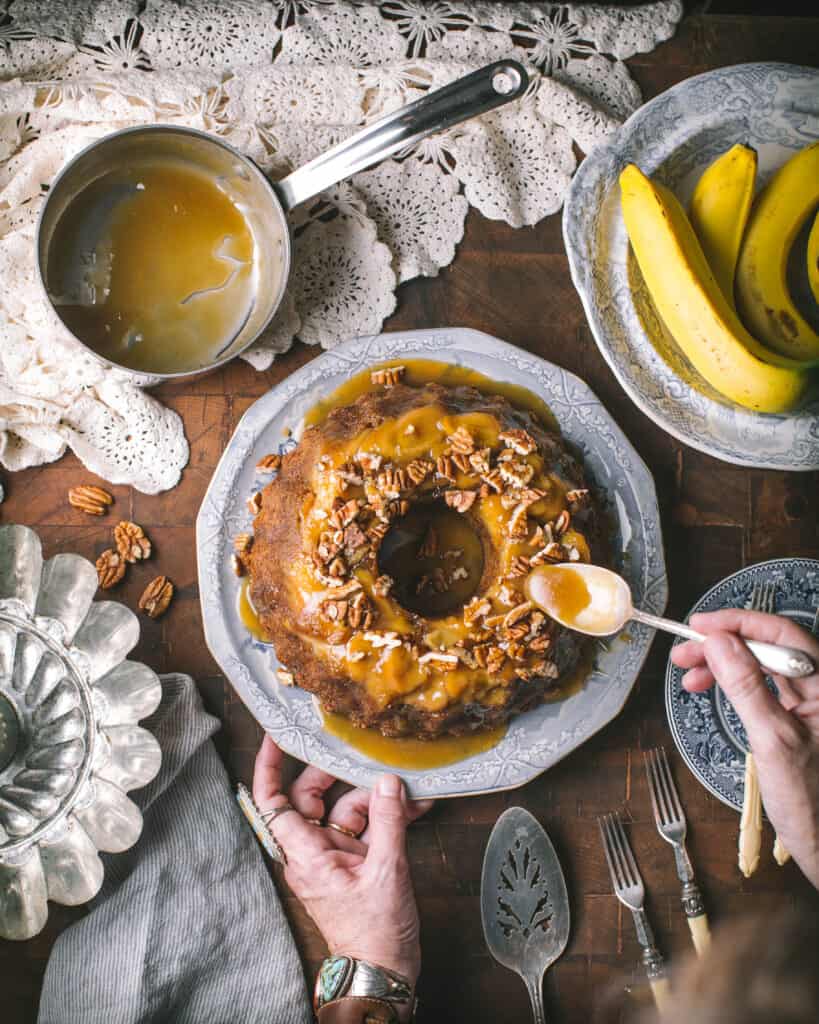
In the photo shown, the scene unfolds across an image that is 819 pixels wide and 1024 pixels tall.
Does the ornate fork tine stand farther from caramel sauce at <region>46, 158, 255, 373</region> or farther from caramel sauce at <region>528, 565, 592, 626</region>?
caramel sauce at <region>46, 158, 255, 373</region>

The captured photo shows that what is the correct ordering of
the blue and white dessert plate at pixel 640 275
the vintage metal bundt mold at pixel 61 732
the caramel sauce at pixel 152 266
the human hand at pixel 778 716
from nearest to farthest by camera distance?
the human hand at pixel 778 716
the vintage metal bundt mold at pixel 61 732
the caramel sauce at pixel 152 266
the blue and white dessert plate at pixel 640 275

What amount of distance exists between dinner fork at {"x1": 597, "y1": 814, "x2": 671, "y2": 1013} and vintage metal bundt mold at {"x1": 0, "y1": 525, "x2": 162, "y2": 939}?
1034 millimetres

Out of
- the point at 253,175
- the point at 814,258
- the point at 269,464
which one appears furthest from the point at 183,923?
the point at 814,258

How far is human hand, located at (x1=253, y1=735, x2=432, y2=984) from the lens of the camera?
6.24 feet

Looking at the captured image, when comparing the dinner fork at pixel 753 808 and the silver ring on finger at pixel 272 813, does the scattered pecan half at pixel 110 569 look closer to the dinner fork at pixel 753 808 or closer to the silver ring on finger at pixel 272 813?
the silver ring on finger at pixel 272 813

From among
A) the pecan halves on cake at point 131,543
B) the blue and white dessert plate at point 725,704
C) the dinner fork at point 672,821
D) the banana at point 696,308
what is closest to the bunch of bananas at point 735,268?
the banana at point 696,308

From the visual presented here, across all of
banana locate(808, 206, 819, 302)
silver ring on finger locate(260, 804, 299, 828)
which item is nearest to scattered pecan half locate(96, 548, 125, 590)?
silver ring on finger locate(260, 804, 299, 828)

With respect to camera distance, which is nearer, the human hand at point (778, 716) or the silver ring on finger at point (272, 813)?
the human hand at point (778, 716)

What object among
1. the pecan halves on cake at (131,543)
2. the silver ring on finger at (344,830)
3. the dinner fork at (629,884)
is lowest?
the dinner fork at (629,884)

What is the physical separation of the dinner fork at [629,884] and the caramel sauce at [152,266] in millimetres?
1388

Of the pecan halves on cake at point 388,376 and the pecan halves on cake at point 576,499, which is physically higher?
the pecan halves on cake at point 388,376

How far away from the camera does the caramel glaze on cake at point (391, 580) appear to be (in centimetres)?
172

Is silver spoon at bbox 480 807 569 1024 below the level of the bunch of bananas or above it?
below

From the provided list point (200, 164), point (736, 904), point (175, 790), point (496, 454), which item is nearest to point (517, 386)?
point (496, 454)
